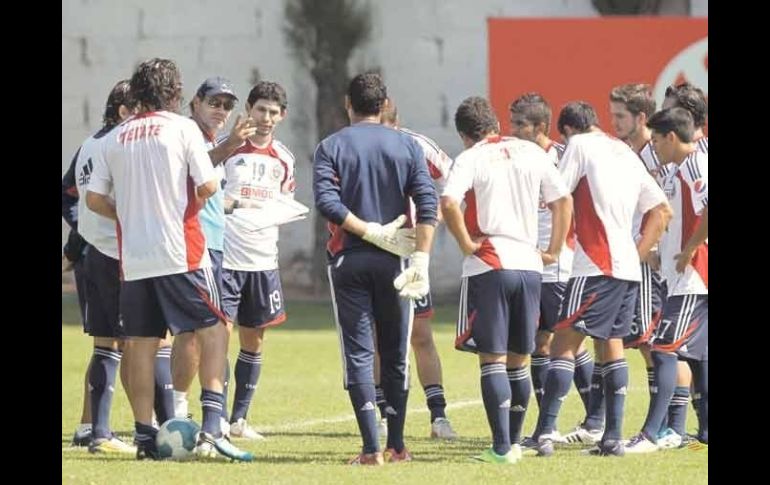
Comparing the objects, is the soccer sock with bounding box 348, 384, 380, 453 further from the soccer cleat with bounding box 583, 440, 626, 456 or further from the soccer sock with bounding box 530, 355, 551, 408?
the soccer sock with bounding box 530, 355, 551, 408

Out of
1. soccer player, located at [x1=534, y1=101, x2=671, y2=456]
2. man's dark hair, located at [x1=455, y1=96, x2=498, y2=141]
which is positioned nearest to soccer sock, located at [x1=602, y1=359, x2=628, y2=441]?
soccer player, located at [x1=534, y1=101, x2=671, y2=456]

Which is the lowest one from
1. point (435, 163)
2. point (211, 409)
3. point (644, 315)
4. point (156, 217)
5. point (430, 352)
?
point (211, 409)

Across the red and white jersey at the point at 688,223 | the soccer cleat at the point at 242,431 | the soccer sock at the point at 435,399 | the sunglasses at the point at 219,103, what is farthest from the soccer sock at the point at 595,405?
the sunglasses at the point at 219,103

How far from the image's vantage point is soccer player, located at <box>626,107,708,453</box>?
995 centimetres

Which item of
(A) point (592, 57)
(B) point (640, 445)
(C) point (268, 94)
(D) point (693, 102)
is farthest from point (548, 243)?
(A) point (592, 57)

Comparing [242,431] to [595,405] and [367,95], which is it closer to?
[595,405]

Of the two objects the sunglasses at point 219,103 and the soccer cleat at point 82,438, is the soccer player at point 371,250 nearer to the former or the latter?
the sunglasses at point 219,103

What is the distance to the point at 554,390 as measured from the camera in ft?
32.5

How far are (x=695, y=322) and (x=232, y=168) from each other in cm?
318

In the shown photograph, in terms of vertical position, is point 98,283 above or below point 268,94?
below

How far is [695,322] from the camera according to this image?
10.1m

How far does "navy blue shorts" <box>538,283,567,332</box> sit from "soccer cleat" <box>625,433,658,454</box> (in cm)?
123

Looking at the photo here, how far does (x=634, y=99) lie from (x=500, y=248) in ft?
6.35
